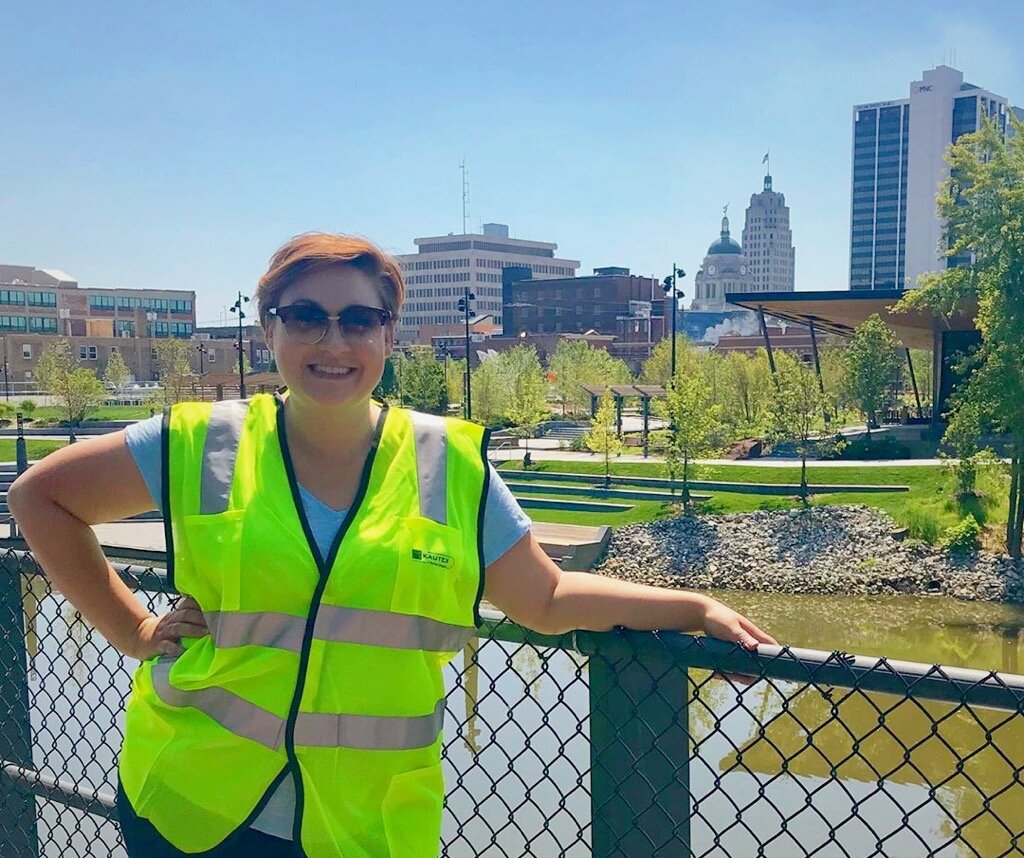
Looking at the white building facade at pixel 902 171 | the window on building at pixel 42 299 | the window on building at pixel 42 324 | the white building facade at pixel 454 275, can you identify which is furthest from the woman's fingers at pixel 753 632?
the white building facade at pixel 902 171

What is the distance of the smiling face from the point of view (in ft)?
6.64

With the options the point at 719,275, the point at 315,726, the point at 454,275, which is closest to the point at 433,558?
the point at 315,726

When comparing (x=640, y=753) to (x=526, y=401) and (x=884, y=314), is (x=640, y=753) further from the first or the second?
(x=526, y=401)

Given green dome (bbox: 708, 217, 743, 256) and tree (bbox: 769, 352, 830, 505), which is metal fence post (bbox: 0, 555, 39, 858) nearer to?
tree (bbox: 769, 352, 830, 505)

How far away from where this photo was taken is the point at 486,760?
9383 mm

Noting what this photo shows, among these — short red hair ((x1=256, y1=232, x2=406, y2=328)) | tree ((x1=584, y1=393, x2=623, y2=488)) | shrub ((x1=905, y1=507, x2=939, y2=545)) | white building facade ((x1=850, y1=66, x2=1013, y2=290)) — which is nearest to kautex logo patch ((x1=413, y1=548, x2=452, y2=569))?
short red hair ((x1=256, y1=232, x2=406, y2=328))

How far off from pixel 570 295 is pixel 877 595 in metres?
93.6

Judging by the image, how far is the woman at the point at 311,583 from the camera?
1.83 meters

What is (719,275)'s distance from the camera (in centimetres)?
17588

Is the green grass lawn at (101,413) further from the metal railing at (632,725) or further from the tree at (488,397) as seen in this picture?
the metal railing at (632,725)

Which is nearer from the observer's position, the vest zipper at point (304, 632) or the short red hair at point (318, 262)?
the vest zipper at point (304, 632)

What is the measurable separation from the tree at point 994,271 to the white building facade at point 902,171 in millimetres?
118013

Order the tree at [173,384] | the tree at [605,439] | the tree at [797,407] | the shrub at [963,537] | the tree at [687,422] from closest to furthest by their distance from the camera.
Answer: the shrub at [963,537] < the tree at [687,422] < the tree at [797,407] < the tree at [605,439] < the tree at [173,384]

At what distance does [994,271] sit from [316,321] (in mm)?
26154
